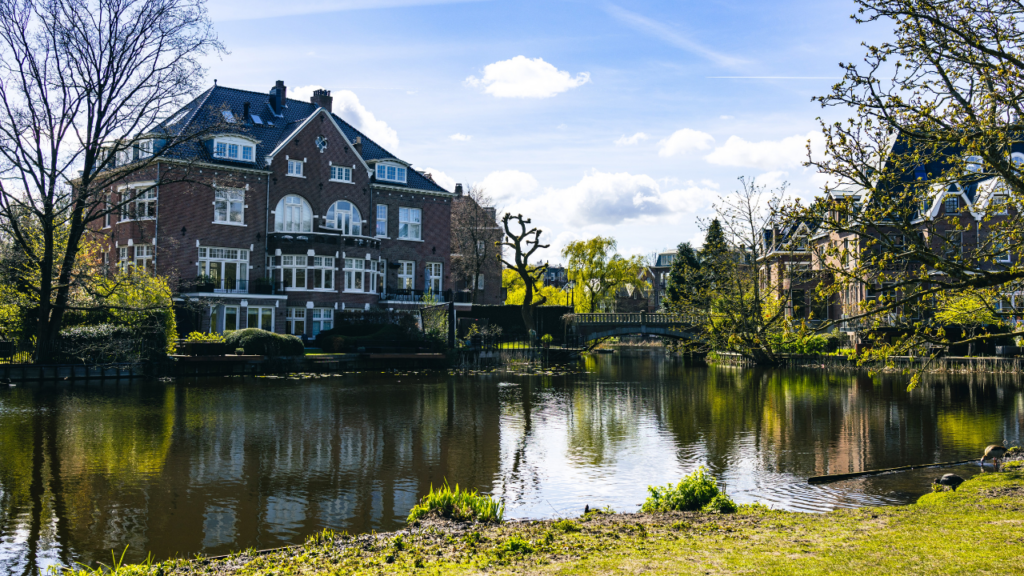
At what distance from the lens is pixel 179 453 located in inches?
612

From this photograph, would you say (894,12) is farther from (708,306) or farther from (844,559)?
(708,306)

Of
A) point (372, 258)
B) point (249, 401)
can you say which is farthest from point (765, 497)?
point (372, 258)

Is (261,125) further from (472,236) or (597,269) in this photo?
(597,269)

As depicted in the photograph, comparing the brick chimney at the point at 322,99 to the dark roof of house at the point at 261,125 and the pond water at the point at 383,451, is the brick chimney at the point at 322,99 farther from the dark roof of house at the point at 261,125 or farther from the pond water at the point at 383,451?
the pond water at the point at 383,451

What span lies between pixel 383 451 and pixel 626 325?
3969 cm

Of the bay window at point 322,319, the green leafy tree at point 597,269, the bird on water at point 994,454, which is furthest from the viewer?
the green leafy tree at point 597,269

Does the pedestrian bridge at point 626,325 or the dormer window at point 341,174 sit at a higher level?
the dormer window at point 341,174

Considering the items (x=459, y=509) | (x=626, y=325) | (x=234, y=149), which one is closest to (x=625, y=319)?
(x=626, y=325)

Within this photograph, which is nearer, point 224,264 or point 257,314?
point 257,314

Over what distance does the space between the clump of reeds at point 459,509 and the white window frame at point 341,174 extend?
132 ft

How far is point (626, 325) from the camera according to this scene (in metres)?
54.5

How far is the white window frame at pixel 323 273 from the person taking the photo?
45.8 m

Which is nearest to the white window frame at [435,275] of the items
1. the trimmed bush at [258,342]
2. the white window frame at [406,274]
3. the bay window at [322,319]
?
the white window frame at [406,274]

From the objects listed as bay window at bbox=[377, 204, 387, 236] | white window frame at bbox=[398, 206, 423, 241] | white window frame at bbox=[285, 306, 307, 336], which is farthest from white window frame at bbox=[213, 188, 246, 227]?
white window frame at bbox=[398, 206, 423, 241]
